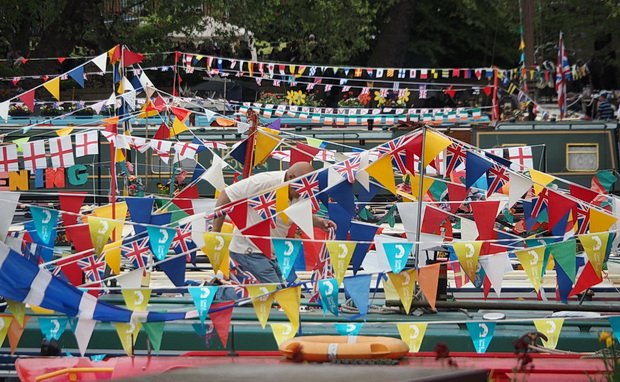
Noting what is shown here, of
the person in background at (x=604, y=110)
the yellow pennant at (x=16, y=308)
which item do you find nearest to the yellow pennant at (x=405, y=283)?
the yellow pennant at (x=16, y=308)

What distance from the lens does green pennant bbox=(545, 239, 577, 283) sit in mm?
8695

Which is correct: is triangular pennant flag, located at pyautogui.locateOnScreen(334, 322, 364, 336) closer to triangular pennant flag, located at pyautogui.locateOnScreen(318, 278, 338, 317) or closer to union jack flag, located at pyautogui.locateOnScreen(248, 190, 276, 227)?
triangular pennant flag, located at pyautogui.locateOnScreen(318, 278, 338, 317)

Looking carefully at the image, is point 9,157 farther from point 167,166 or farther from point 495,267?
point 167,166

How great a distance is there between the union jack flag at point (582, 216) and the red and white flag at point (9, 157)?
21.7 ft

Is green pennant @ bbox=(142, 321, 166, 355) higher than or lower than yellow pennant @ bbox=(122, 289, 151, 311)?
lower

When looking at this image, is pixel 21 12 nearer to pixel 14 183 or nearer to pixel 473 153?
pixel 14 183

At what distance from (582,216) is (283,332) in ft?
10.1

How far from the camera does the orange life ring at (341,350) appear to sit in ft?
23.6

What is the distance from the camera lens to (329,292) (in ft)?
28.1

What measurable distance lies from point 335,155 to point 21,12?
19735mm

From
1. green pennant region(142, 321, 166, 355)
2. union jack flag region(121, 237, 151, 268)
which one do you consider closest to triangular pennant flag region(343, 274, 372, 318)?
green pennant region(142, 321, 166, 355)

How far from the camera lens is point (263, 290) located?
8562 mm

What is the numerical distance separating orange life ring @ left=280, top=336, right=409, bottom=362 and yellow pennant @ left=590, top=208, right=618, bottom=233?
2.60 meters

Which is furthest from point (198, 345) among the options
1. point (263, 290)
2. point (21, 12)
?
point (21, 12)
